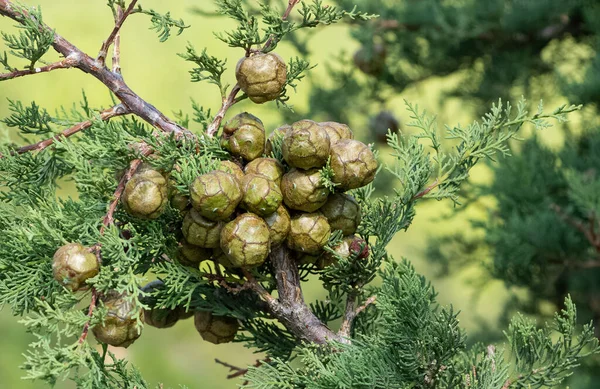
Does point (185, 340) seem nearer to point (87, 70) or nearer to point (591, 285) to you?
point (591, 285)

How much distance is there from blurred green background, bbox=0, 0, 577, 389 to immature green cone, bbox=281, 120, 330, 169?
5.58ft

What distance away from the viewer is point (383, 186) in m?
2.39

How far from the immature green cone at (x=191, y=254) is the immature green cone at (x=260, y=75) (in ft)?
0.59

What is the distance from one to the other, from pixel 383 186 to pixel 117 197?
170 cm

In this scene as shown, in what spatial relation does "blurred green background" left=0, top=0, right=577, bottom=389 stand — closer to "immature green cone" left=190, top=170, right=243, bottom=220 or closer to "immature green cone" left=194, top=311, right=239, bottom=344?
"immature green cone" left=194, top=311, right=239, bottom=344

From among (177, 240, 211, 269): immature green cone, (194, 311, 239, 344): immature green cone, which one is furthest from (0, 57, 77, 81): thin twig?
(194, 311, 239, 344): immature green cone

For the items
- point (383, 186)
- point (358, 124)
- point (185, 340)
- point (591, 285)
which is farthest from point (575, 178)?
point (185, 340)

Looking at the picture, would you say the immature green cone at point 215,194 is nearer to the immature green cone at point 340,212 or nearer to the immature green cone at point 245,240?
the immature green cone at point 245,240

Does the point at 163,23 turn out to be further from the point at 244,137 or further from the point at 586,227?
the point at 586,227

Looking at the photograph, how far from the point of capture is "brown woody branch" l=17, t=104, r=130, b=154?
0.79 meters

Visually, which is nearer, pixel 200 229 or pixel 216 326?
pixel 200 229

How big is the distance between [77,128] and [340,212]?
302 millimetres

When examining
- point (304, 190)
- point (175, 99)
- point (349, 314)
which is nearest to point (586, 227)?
point (349, 314)

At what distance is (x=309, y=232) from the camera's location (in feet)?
2.59
